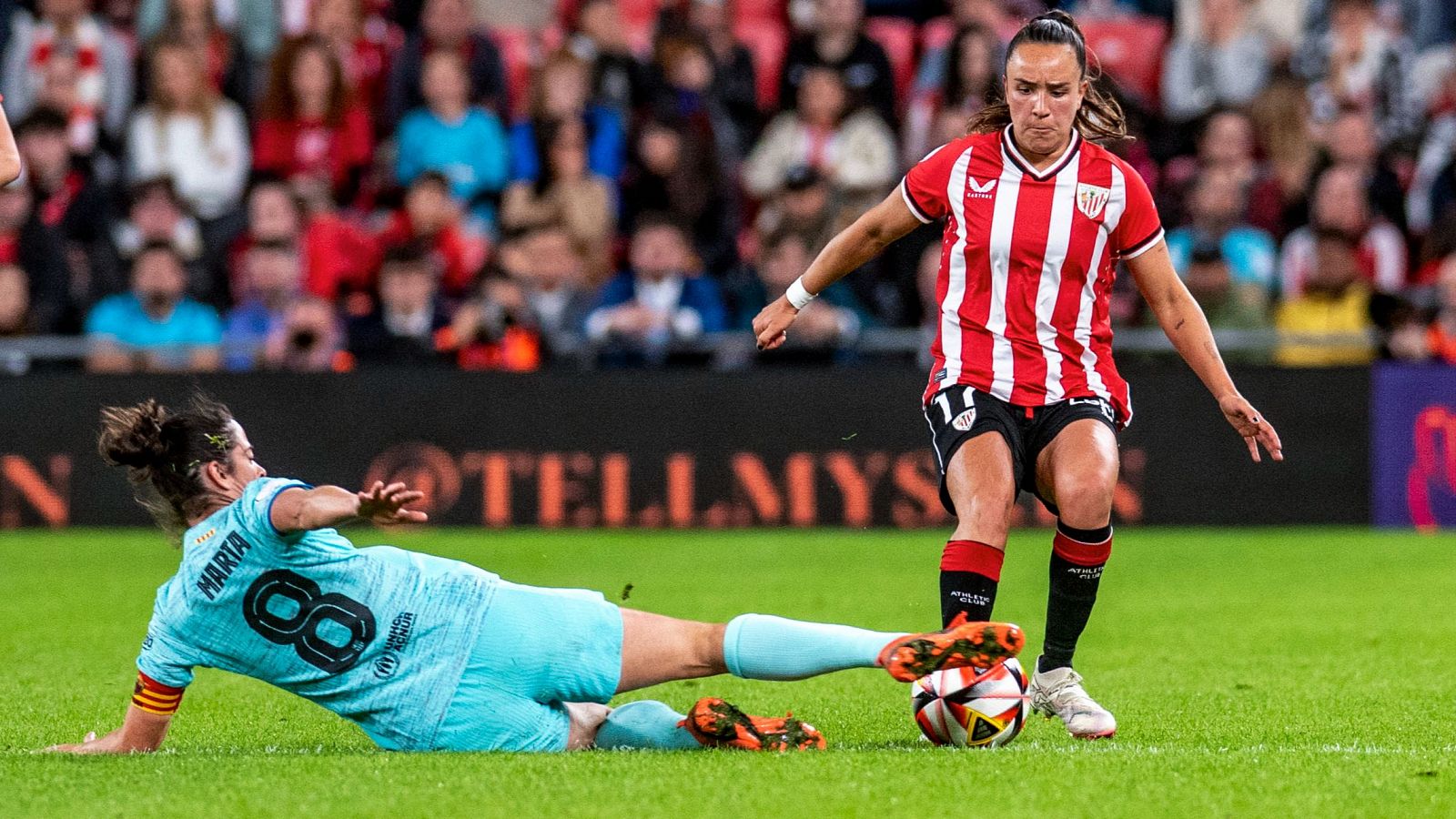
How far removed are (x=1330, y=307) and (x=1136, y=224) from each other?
7.85 meters

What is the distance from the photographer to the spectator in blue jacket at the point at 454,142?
1471 centimetres

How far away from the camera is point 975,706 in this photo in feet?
18.2

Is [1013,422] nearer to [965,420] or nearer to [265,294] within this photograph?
[965,420]

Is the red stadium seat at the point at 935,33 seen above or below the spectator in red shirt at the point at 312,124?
A: above

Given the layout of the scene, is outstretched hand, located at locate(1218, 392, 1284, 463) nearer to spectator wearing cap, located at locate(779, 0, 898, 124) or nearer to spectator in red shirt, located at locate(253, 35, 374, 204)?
spectator wearing cap, located at locate(779, 0, 898, 124)

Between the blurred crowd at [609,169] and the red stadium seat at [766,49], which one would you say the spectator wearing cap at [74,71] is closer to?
the blurred crowd at [609,169]

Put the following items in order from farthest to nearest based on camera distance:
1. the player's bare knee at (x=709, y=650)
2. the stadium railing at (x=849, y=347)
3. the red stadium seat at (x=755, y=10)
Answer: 1. the red stadium seat at (x=755, y=10)
2. the stadium railing at (x=849, y=347)
3. the player's bare knee at (x=709, y=650)

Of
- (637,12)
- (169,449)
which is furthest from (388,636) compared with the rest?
(637,12)

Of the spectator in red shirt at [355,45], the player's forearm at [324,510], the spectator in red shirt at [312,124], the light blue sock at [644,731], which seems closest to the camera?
the player's forearm at [324,510]

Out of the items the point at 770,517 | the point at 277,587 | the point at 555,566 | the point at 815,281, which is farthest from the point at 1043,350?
the point at 770,517

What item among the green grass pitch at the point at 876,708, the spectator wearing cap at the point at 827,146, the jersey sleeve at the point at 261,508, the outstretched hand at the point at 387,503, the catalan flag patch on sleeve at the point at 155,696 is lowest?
the green grass pitch at the point at 876,708

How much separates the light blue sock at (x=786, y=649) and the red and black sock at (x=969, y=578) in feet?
1.98

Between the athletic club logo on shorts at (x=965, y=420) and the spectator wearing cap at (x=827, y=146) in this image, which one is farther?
the spectator wearing cap at (x=827, y=146)

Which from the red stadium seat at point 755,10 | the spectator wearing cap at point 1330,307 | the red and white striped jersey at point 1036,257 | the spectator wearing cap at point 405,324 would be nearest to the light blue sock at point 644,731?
the red and white striped jersey at point 1036,257
